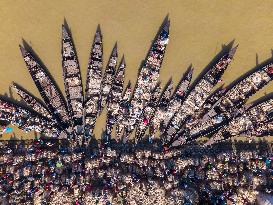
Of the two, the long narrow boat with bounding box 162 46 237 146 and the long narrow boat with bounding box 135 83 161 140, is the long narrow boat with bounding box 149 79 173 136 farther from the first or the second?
the long narrow boat with bounding box 162 46 237 146

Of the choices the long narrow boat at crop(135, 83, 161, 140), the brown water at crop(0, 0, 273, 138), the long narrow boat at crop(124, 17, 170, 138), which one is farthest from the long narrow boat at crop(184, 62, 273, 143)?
the long narrow boat at crop(124, 17, 170, 138)

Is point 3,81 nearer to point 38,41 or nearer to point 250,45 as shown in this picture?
point 38,41

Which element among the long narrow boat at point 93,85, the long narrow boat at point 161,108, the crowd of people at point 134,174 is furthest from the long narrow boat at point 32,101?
the long narrow boat at point 161,108

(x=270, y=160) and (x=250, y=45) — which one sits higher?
(x=250, y=45)

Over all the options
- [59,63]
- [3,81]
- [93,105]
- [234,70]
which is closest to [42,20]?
[59,63]

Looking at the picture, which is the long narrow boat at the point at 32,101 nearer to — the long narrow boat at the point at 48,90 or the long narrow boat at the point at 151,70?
the long narrow boat at the point at 48,90

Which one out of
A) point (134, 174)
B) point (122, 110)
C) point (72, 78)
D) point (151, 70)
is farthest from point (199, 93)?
point (72, 78)
